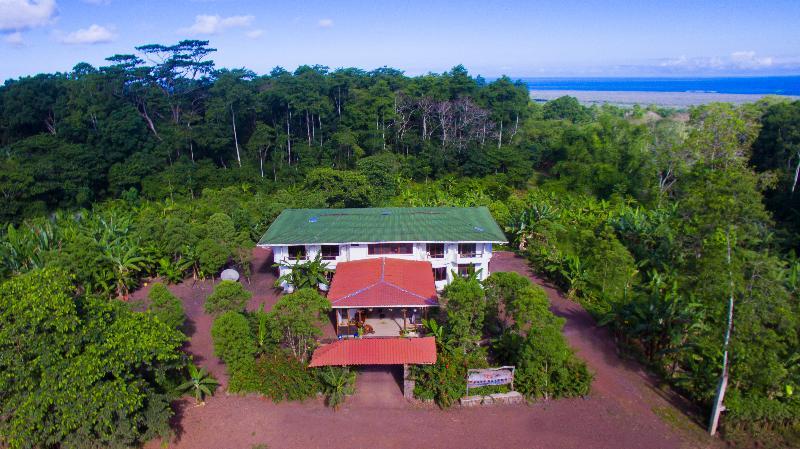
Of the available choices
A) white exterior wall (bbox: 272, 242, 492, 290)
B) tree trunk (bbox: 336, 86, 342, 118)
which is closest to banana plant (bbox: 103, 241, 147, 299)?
white exterior wall (bbox: 272, 242, 492, 290)

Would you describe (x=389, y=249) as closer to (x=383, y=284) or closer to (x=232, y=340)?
(x=383, y=284)

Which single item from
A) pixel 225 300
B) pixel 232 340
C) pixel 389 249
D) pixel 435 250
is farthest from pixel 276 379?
pixel 435 250

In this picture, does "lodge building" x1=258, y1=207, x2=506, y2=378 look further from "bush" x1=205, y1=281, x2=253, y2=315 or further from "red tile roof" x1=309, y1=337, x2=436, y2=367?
"bush" x1=205, y1=281, x2=253, y2=315

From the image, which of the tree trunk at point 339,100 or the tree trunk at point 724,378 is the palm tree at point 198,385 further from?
the tree trunk at point 339,100

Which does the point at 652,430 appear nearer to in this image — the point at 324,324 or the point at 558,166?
the point at 324,324

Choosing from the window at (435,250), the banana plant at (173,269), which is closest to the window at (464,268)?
the window at (435,250)

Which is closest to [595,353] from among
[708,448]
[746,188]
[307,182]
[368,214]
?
[708,448]
